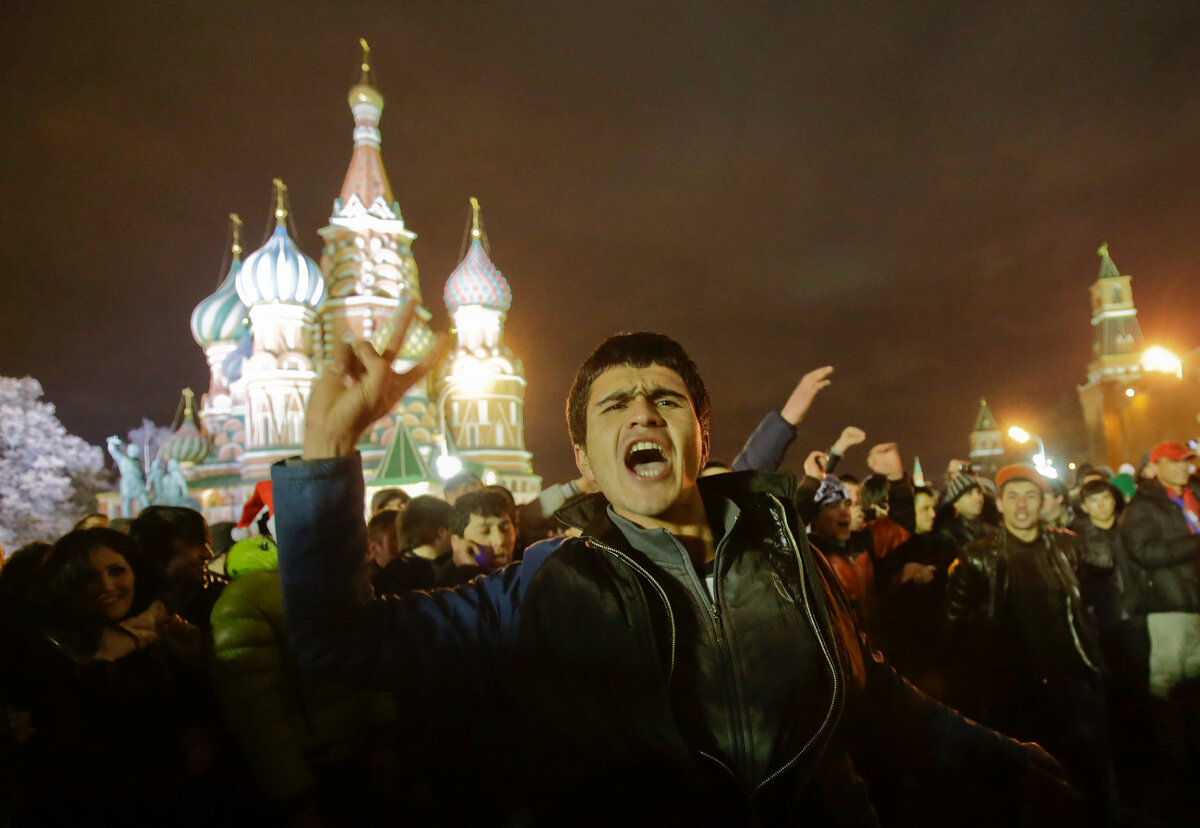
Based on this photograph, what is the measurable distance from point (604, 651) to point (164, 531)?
9.90 feet

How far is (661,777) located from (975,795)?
12.6 feet

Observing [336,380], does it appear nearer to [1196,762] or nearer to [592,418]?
[592,418]

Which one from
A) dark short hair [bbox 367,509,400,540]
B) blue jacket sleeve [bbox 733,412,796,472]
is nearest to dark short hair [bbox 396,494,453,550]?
dark short hair [bbox 367,509,400,540]

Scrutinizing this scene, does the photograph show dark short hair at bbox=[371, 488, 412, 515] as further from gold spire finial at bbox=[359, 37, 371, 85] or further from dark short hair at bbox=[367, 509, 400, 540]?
gold spire finial at bbox=[359, 37, 371, 85]

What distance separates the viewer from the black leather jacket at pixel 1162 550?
200 inches

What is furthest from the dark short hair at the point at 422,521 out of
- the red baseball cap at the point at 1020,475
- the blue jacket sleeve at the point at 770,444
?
the red baseball cap at the point at 1020,475

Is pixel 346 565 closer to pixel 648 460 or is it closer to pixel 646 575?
pixel 646 575

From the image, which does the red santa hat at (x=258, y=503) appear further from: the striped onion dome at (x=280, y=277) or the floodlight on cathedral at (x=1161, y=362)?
the floodlight on cathedral at (x=1161, y=362)

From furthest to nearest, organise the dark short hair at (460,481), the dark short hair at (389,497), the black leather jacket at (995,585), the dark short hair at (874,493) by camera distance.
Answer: the dark short hair at (874,493)
the dark short hair at (460,481)
the dark short hair at (389,497)
the black leather jacket at (995,585)

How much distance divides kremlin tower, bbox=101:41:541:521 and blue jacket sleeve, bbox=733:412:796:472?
25.2 meters

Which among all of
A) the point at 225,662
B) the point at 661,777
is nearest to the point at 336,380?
the point at 661,777

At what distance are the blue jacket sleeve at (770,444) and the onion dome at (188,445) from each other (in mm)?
37878

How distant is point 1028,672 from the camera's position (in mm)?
4082

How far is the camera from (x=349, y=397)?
1455mm
